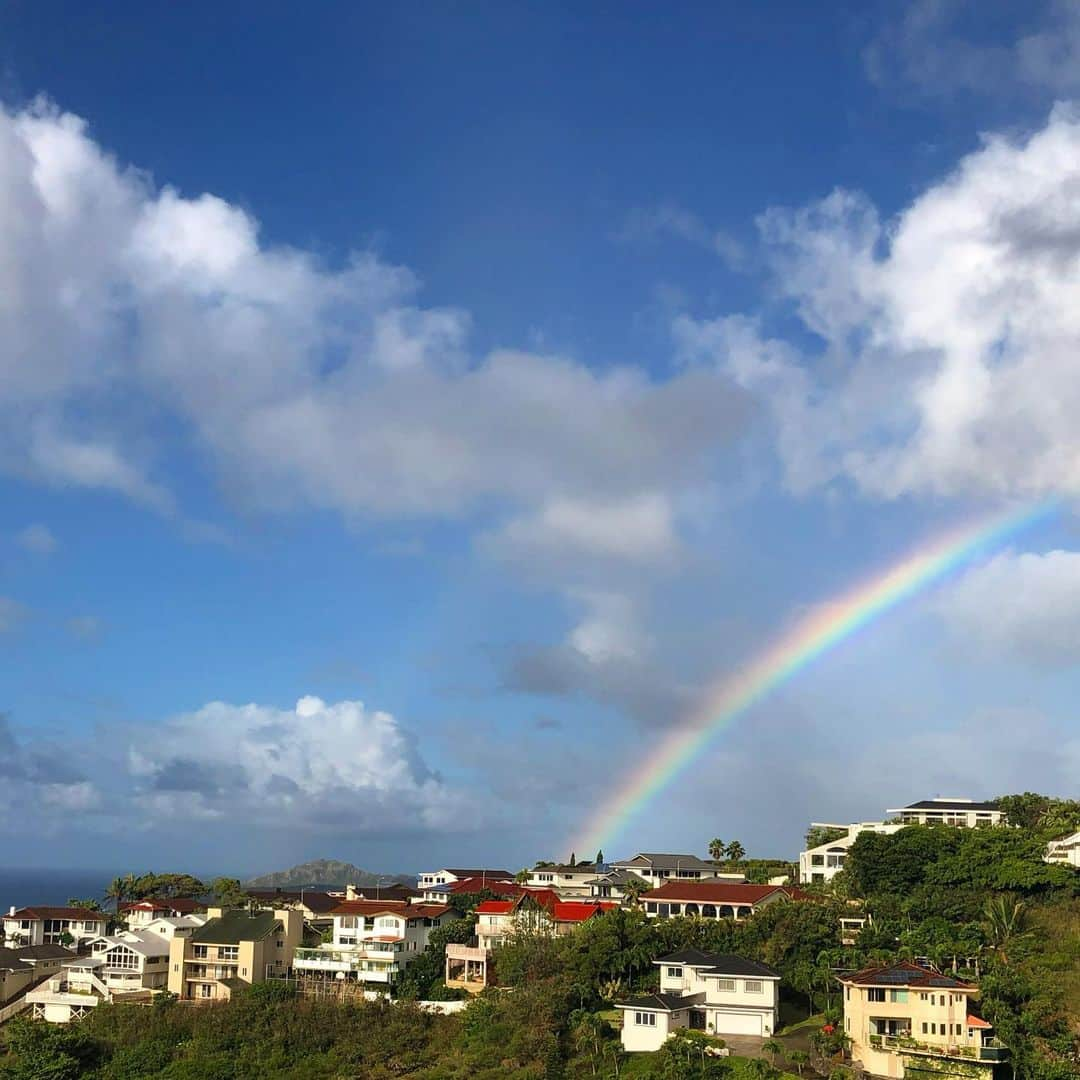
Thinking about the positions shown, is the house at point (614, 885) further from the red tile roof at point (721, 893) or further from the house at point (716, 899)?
the house at point (716, 899)

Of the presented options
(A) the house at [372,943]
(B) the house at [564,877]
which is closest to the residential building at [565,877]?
(B) the house at [564,877]

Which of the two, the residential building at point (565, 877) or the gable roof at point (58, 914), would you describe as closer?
the gable roof at point (58, 914)

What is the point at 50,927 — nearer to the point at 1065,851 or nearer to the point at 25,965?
the point at 25,965

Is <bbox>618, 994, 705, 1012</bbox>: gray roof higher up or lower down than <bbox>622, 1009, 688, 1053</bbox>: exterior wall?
higher up

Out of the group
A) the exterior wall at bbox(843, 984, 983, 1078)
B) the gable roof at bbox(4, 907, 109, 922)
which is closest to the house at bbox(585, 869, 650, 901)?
the exterior wall at bbox(843, 984, 983, 1078)

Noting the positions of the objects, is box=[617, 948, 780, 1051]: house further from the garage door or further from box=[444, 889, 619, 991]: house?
box=[444, 889, 619, 991]: house

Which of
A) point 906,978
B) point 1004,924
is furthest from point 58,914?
point 1004,924
